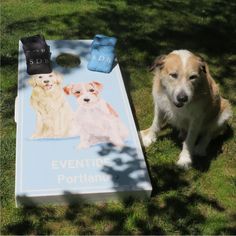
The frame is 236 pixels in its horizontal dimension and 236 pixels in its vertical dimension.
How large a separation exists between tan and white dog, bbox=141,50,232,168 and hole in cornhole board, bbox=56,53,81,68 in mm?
1885

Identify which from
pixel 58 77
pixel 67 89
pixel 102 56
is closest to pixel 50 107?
pixel 67 89

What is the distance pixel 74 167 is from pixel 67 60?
2.78 metres

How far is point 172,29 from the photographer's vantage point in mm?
10000

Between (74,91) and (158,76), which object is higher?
(158,76)

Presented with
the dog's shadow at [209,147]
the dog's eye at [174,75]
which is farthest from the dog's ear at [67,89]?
the dog's eye at [174,75]

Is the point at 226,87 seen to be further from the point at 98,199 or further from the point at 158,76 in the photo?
the point at 98,199

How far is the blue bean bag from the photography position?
7652 millimetres

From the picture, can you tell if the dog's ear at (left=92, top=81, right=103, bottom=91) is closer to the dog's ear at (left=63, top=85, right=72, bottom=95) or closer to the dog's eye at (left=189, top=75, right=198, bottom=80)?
the dog's ear at (left=63, top=85, right=72, bottom=95)

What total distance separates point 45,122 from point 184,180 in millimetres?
→ 1993

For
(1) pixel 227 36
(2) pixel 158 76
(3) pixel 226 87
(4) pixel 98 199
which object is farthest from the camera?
(1) pixel 227 36

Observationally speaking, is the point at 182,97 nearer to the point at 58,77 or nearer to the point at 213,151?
the point at 213,151

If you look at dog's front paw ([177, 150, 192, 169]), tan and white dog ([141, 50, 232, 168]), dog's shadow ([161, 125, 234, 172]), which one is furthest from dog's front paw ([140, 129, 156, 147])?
dog's front paw ([177, 150, 192, 169])

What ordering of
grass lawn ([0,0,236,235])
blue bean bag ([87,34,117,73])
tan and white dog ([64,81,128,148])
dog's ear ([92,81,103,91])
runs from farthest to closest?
1. blue bean bag ([87,34,117,73])
2. dog's ear ([92,81,103,91])
3. tan and white dog ([64,81,128,148])
4. grass lawn ([0,0,236,235])

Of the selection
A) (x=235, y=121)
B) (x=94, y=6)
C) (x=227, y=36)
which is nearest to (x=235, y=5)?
(x=227, y=36)
